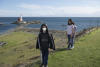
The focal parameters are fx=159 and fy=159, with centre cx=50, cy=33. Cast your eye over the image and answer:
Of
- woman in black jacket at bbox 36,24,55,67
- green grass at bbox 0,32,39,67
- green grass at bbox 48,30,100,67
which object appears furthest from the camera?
green grass at bbox 0,32,39,67

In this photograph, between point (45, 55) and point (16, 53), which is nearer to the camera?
point (45, 55)

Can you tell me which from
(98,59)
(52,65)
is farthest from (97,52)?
(52,65)

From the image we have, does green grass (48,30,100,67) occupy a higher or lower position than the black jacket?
lower

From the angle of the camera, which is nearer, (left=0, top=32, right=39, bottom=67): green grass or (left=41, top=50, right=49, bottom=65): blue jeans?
(left=41, top=50, right=49, bottom=65): blue jeans

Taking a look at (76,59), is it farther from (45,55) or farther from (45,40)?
(45,40)

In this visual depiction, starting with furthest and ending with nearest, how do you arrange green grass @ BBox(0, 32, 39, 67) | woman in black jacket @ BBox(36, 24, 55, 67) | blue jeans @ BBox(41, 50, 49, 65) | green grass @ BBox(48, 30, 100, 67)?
1. green grass @ BBox(0, 32, 39, 67)
2. green grass @ BBox(48, 30, 100, 67)
3. blue jeans @ BBox(41, 50, 49, 65)
4. woman in black jacket @ BBox(36, 24, 55, 67)

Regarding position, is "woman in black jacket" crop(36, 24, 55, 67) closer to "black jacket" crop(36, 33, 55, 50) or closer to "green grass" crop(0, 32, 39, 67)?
"black jacket" crop(36, 33, 55, 50)

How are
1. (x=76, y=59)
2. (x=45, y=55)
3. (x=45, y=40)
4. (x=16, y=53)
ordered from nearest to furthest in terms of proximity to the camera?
(x=45, y=40) < (x=45, y=55) < (x=76, y=59) < (x=16, y=53)

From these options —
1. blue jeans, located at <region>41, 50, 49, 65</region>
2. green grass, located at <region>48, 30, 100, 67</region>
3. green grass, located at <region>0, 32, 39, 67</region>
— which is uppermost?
blue jeans, located at <region>41, 50, 49, 65</region>

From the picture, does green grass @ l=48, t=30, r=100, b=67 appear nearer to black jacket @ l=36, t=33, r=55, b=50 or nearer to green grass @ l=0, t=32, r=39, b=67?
black jacket @ l=36, t=33, r=55, b=50

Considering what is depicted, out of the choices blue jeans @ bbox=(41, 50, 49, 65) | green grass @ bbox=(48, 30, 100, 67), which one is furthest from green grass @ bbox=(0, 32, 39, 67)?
blue jeans @ bbox=(41, 50, 49, 65)

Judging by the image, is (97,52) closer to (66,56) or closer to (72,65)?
(66,56)

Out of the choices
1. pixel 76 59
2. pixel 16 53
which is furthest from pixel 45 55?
pixel 16 53

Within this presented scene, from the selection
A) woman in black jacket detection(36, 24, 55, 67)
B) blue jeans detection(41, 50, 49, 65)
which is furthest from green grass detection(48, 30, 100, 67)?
woman in black jacket detection(36, 24, 55, 67)
